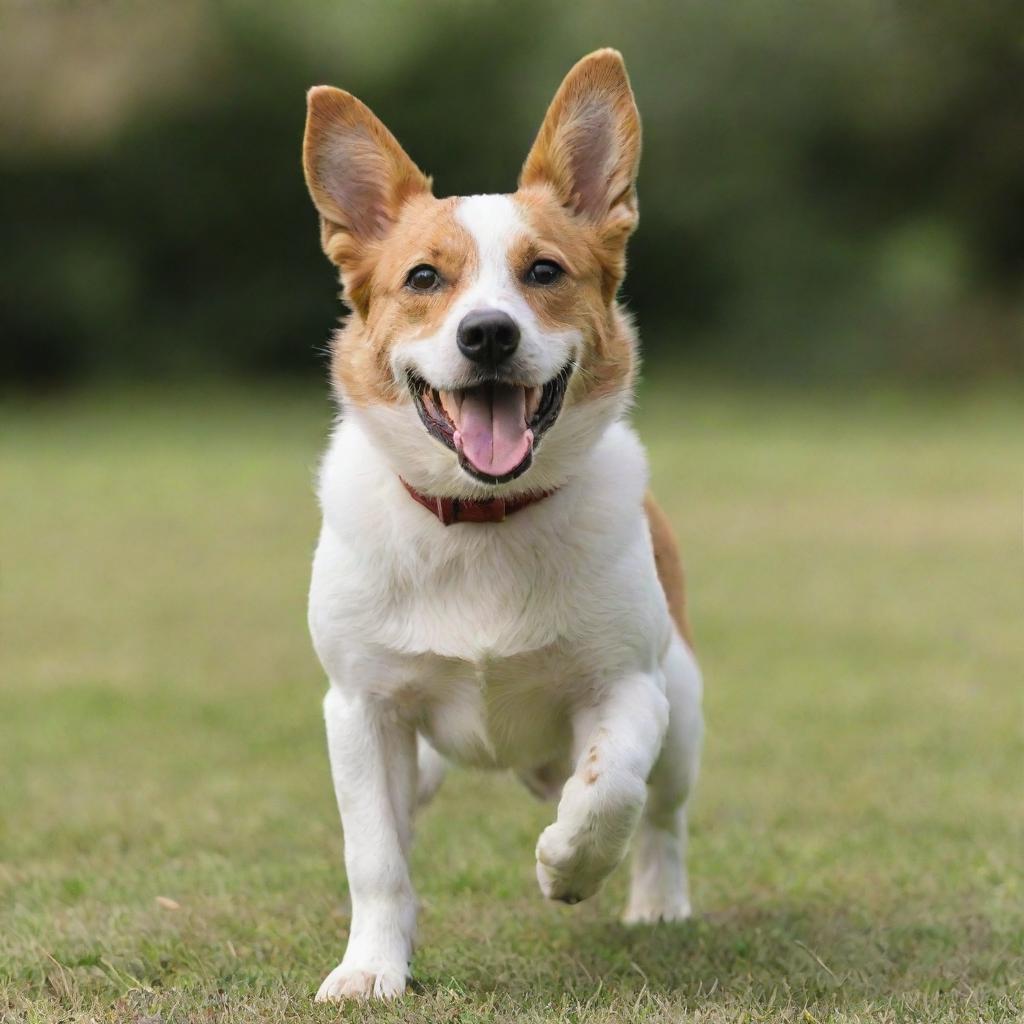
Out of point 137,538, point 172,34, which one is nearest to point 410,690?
point 137,538

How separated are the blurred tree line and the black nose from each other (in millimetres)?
23567

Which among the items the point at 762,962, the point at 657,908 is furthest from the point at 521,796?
the point at 762,962

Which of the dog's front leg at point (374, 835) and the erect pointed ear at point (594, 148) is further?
the erect pointed ear at point (594, 148)

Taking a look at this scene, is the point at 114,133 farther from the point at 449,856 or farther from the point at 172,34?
the point at 449,856

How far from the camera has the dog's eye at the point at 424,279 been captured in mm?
4605

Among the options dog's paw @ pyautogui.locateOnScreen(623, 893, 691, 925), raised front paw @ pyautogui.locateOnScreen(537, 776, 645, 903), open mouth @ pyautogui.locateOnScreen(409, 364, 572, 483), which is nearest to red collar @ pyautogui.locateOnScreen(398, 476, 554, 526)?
open mouth @ pyautogui.locateOnScreen(409, 364, 572, 483)

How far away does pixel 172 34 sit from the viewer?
27781 mm

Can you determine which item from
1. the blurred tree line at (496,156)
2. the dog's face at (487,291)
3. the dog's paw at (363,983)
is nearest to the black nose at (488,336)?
the dog's face at (487,291)

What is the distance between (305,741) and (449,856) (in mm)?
2065

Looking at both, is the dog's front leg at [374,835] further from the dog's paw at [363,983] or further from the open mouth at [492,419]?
the open mouth at [492,419]

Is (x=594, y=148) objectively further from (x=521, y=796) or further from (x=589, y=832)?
(x=521, y=796)

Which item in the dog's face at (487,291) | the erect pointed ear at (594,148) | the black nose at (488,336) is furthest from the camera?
the erect pointed ear at (594,148)

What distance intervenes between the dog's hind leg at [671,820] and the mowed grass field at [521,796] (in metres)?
0.14

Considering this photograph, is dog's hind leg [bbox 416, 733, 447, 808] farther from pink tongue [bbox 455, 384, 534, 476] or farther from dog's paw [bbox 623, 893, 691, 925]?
pink tongue [bbox 455, 384, 534, 476]
